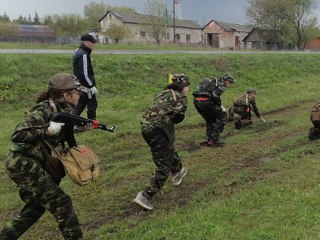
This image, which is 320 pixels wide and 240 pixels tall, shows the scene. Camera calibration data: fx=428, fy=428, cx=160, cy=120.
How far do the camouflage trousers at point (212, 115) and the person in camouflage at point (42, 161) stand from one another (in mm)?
5091

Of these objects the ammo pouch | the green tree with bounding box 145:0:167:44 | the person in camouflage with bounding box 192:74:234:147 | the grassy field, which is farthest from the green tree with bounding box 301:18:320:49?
the ammo pouch

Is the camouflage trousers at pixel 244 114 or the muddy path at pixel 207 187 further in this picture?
the camouflage trousers at pixel 244 114

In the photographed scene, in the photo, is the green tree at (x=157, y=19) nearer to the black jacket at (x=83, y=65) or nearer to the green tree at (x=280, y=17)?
the green tree at (x=280, y=17)

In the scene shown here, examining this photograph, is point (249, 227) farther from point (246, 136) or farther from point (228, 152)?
point (246, 136)

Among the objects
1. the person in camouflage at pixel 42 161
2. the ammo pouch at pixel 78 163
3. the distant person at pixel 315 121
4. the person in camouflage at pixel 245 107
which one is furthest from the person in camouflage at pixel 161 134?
the person in camouflage at pixel 245 107

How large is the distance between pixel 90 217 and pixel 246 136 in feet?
18.8

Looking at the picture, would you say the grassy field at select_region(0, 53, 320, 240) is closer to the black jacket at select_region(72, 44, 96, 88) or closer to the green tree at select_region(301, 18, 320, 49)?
the black jacket at select_region(72, 44, 96, 88)

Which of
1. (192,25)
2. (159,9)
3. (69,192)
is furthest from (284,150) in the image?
(192,25)

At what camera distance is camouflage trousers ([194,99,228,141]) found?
935cm

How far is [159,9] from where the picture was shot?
63.6 m

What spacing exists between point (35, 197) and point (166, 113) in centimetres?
242

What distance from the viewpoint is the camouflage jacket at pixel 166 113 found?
6105 mm

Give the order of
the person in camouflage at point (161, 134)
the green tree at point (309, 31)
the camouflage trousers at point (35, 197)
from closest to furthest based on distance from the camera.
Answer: the camouflage trousers at point (35, 197), the person in camouflage at point (161, 134), the green tree at point (309, 31)

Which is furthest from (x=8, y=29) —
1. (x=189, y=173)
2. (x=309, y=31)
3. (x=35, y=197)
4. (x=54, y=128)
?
(x=54, y=128)
